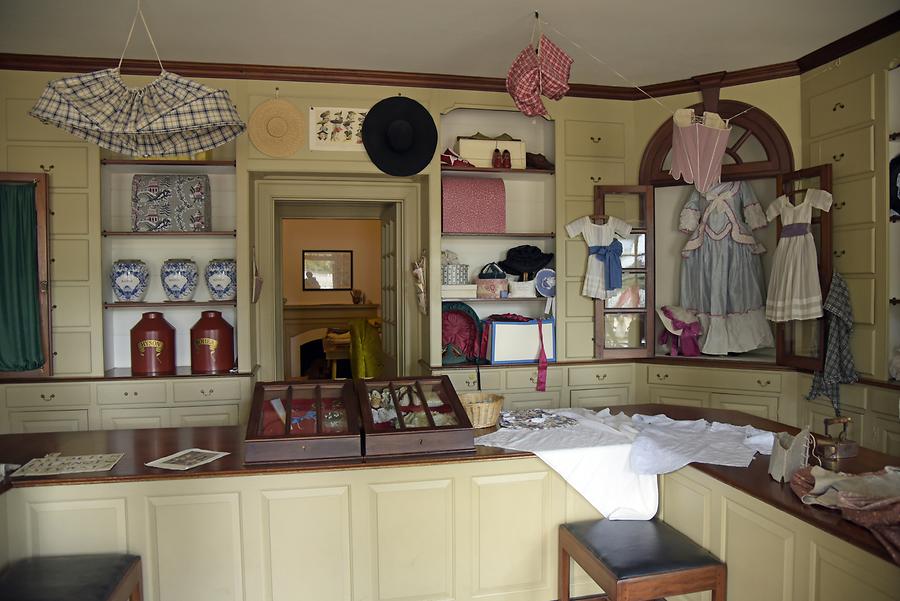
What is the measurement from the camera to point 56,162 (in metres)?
4.46

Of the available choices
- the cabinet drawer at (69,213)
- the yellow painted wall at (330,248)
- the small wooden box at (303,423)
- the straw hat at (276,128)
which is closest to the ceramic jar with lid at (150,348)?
the cabinet drawer at (69,213)

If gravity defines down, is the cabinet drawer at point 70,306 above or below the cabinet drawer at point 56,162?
below

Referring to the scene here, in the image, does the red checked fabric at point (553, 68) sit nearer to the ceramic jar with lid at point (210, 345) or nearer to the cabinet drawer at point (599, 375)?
the cabinet drawer at point (599, 375)

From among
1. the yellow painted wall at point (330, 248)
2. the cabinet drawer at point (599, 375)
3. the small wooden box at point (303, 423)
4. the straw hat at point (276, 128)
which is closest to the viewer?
the small wooden box at point (303, 423)

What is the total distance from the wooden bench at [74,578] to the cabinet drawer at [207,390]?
2224 millimetres

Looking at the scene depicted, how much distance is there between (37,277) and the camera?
4.42 m

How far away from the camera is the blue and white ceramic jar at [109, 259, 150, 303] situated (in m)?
4.64

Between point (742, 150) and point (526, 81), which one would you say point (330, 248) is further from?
point (526, 81)

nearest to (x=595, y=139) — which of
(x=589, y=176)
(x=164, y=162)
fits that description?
(x=589, y=176)

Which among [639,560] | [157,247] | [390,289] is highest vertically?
[157,247]

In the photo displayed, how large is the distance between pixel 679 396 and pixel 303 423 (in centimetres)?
339

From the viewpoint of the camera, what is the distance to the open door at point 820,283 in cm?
434

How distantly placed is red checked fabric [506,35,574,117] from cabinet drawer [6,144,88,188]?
9.90ft

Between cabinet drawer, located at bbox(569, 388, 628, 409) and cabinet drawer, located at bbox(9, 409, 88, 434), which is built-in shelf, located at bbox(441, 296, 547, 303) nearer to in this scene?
cabinet drawer, located at bbox(569, 388, 628, 409)
